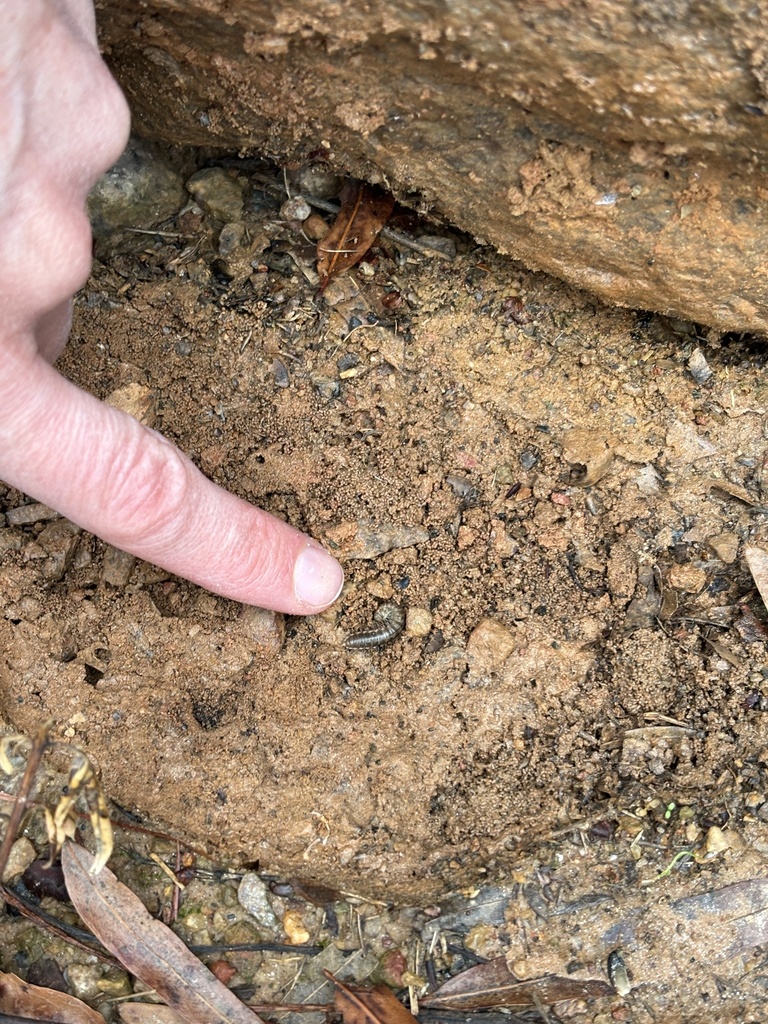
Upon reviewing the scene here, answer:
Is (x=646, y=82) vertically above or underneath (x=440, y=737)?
above

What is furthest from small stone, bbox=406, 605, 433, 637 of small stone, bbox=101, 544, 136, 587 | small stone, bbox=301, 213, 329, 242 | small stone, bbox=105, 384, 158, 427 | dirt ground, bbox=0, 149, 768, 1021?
small stone, bbox=301, 213, 329, 242

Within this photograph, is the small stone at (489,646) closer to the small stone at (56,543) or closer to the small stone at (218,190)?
the small stone at (56,543)

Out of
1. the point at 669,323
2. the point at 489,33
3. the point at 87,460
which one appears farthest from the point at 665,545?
the point at 87,460

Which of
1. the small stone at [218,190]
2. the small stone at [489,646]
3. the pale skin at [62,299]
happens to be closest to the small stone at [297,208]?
the small stone at [218,190]

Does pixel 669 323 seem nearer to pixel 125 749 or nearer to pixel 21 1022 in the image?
pixel 125 749

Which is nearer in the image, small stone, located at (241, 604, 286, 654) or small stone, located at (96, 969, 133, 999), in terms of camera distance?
small stone, located at (96, 969, 133, 999)

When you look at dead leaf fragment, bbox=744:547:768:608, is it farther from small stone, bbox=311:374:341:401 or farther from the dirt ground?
small stone, bbox=311:374:341:401

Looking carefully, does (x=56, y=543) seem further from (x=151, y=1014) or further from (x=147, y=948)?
(x=151, y=1014)
